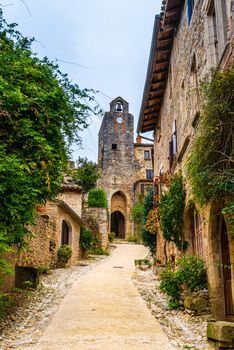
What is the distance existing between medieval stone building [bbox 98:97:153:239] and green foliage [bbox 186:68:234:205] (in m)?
27.4

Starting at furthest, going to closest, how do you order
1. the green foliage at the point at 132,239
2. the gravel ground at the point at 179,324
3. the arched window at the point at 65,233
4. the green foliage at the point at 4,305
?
the green foliage at the point at 132,239
the arched window at the point at 65,233
the green foliage at the point at 4,305
the gravel ground at the point at 179,324

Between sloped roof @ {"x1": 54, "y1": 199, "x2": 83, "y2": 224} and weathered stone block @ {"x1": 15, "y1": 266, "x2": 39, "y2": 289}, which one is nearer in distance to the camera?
weathered stone block @ {"x1": 15, "y1": 266, "x2": 39, "y2": 289}

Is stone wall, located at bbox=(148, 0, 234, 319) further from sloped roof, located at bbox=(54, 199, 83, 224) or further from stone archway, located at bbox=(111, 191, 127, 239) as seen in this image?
stone archway, located at bbox=(111, 191, 127, 239)

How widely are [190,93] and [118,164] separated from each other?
26.9m

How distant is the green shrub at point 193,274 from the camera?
690 centimetres

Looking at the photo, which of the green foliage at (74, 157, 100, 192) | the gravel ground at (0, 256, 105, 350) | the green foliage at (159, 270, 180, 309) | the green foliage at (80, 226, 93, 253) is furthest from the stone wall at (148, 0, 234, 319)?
the green foliage at (74, 157, 100, 192)

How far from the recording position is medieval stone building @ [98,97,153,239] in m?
34.3

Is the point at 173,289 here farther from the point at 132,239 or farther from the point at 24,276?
the point at 132,239

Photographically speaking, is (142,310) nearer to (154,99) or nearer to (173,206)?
(173,206)

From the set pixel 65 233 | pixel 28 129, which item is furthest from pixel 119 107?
pixel 28 129

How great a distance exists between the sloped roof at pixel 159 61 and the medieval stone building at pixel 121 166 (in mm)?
19234

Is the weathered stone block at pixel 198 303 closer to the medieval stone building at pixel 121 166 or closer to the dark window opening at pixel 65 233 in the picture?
the dark window opening at pixel 65 233

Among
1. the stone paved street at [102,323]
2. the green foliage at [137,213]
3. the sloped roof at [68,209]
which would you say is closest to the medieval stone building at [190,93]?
the stone paved street at [102,323]

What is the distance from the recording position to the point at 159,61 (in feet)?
39.7
